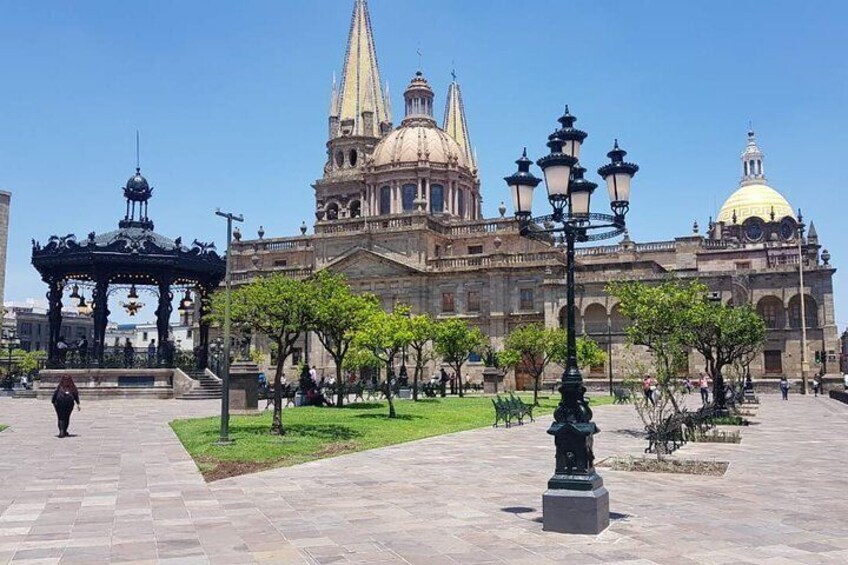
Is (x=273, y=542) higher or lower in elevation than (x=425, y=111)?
lower

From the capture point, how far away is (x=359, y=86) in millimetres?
71500

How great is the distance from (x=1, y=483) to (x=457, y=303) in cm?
4487

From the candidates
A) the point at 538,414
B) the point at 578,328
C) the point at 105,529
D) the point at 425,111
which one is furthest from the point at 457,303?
the point at 105,529

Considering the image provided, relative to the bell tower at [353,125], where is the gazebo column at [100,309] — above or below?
below

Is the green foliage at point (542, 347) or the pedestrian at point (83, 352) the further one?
the pedestrian at point (83, 352)

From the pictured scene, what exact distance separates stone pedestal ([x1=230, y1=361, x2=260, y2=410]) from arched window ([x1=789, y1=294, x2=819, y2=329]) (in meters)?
35.5

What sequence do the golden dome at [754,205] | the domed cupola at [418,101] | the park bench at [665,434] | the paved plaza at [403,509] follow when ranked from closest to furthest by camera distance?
the paved plaza at [403,509]
the park bench at [665,434]
the domed cupola at [418,101]
the golden dome at [754,205]

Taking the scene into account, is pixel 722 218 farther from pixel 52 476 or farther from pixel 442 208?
pixel 52 476

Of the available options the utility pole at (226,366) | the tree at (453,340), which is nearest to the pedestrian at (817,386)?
the tree at (453,340)

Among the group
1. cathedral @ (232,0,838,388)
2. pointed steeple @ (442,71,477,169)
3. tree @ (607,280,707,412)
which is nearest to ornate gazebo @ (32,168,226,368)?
cathedral @ (232,0,838,388)

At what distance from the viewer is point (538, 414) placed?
28688mm

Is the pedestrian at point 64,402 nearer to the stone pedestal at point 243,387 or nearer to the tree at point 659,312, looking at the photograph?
the stone pedestal at point 243,387

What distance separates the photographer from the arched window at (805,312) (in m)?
47.5

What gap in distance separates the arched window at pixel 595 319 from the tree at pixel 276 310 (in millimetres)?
33582
